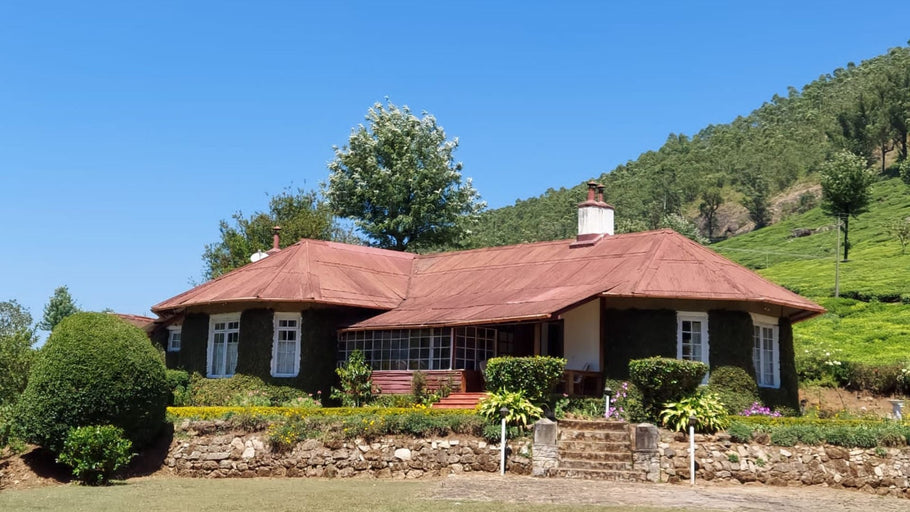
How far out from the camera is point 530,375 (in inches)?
800

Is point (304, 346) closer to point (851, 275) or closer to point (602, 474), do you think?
point (602, 474)

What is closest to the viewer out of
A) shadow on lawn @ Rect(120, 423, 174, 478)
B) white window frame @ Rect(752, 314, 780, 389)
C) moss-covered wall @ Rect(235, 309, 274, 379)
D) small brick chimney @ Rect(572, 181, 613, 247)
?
shadow on lawn @ Rect(120, 423, 174, 478)

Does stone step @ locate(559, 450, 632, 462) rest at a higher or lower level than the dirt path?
higher

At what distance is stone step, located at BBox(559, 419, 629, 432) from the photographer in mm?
20266

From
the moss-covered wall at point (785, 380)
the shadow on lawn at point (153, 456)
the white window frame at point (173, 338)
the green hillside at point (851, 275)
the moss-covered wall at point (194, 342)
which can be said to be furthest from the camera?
the green hillside at point (851, 275)

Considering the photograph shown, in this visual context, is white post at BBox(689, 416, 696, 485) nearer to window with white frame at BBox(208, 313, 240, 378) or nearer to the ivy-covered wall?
the ivy-covered wall

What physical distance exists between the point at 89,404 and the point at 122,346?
1.37 m

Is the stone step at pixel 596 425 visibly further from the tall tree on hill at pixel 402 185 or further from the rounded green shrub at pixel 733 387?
the tall tree on hill at pixel 402 185

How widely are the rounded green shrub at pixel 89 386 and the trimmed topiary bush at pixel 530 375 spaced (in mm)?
7372

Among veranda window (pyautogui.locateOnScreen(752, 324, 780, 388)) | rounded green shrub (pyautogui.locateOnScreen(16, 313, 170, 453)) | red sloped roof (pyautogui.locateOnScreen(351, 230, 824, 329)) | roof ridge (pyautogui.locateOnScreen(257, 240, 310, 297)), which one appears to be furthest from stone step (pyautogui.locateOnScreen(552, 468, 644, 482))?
roof ridge (pyautogui.locateOnScreen(257, 240, 310, 297))

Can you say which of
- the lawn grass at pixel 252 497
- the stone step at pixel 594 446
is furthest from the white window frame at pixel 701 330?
the lawn grass at pixel 252 497

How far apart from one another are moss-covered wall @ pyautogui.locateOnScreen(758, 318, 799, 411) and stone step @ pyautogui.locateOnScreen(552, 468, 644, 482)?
6950 mm

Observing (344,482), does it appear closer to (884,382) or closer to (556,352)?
(556,352)

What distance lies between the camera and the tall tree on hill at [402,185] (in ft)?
144
